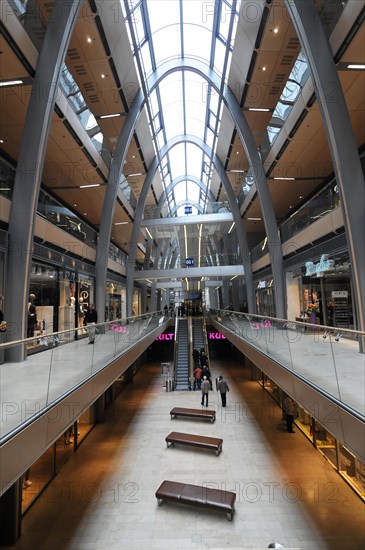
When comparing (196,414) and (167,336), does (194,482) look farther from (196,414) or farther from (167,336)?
(167,336)

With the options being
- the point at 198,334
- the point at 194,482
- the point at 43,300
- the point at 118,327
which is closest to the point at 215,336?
the point at 198,334

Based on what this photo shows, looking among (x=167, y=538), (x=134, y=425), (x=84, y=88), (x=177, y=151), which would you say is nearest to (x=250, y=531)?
(x=167, y=538)

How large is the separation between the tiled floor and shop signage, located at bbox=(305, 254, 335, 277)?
21.1ft

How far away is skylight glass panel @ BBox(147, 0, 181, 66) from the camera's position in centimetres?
1540

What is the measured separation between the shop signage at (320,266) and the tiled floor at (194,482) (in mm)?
6446

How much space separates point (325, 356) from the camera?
594 centimetres

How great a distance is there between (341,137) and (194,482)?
1030 cm

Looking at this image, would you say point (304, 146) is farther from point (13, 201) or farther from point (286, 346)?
point (13, 201)

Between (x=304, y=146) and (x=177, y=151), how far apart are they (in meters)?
21.2

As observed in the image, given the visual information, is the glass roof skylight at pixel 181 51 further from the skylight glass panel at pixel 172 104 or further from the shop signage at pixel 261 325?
the shop signage at pixel 261 325

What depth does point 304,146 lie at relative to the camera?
49.3 ft

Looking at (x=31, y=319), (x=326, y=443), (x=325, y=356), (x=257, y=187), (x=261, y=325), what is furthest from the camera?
(x=257, y=187)

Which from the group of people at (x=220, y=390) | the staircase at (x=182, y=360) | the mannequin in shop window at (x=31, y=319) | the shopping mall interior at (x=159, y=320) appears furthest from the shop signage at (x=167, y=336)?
the mannequin in shop window at (x=31, y=319)

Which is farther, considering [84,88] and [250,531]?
[84,88]
